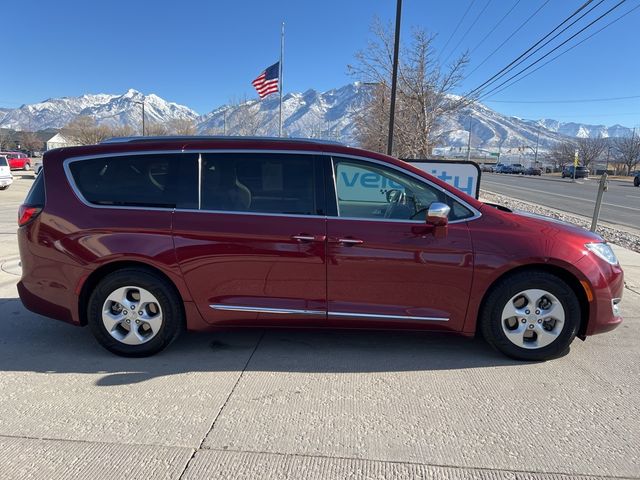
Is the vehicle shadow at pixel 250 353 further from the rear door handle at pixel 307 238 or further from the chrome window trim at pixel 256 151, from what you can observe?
the chrome window trim at pixel 256 151

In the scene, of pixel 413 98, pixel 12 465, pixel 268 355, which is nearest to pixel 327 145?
pixel 268 355

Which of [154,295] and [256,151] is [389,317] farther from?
[154,295]

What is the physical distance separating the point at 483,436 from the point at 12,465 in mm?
2654

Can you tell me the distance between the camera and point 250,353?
12.7 ft

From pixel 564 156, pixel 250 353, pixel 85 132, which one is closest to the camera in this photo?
pixel 250 353

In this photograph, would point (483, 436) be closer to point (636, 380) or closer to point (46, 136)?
point (636, 380)

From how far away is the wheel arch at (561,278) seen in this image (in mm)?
3607

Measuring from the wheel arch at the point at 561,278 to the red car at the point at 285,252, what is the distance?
0.04ft

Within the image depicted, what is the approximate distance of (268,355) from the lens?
12.6 feet

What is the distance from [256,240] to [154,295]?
0.96 metres

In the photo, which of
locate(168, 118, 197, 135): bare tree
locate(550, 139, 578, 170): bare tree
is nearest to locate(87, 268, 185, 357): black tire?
locate(168, 118, 197, 135): bare tree

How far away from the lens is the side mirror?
135 inches

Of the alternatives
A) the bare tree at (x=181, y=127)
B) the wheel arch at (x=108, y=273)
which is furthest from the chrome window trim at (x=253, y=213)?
the bare tree at (x=181, y=127)

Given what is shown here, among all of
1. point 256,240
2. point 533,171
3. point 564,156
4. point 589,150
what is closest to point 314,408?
point 256,240
